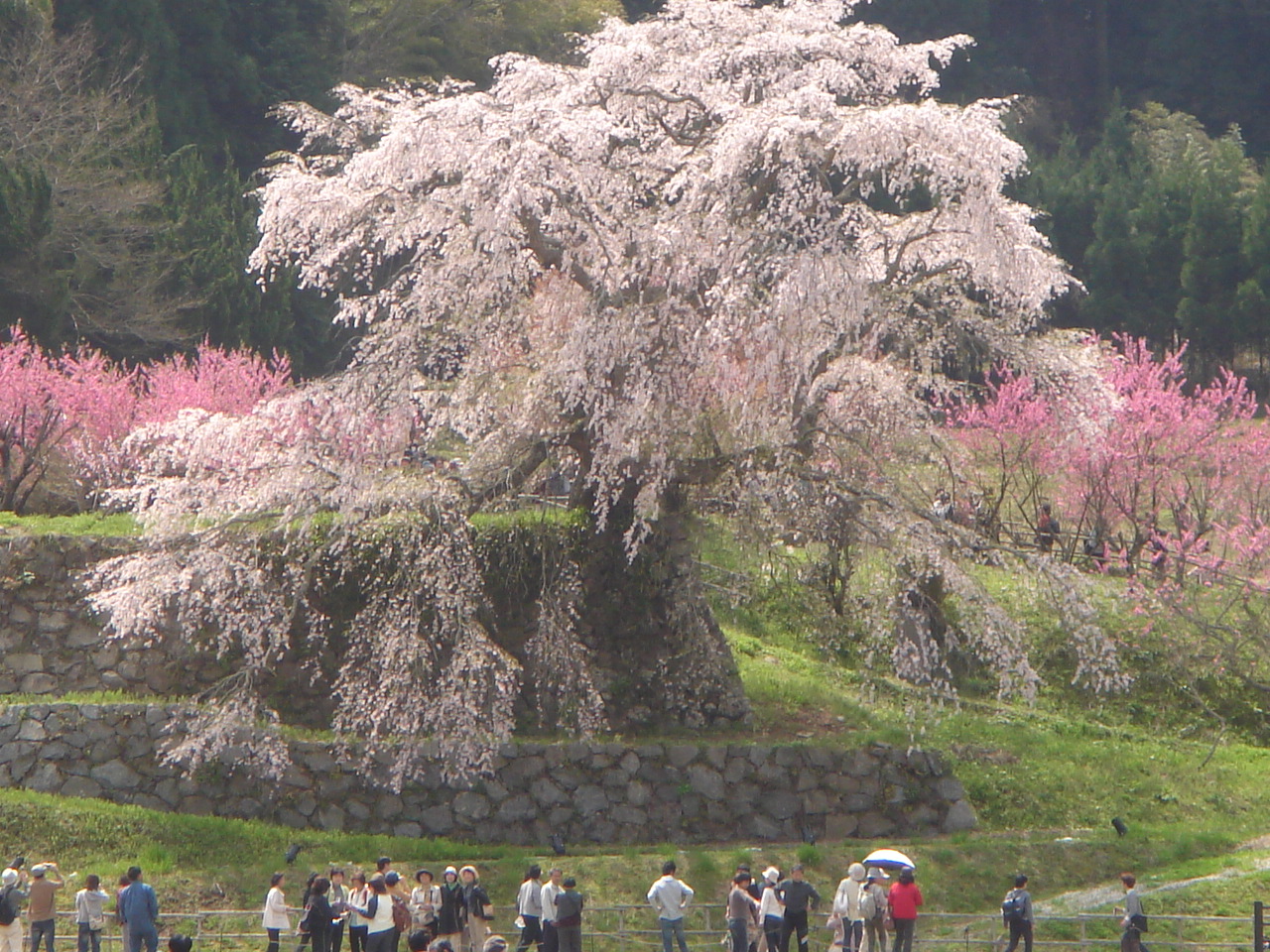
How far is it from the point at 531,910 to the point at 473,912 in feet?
1.51

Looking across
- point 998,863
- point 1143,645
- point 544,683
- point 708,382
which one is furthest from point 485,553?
point 1143,645

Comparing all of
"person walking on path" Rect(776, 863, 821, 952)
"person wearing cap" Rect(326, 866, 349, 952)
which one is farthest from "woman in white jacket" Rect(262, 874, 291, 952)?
"person walking on path" Rect(776, 863, 821, 952)

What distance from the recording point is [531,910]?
11578mm

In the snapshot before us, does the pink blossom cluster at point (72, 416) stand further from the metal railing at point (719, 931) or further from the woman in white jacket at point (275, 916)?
the woman in white jacket at point (275, 916)

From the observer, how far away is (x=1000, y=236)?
46.0 feet

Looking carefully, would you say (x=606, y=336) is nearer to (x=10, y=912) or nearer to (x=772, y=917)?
(x=772, y=917)

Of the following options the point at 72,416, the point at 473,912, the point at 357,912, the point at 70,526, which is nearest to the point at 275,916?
the point at 357,912

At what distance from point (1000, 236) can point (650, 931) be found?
713cm

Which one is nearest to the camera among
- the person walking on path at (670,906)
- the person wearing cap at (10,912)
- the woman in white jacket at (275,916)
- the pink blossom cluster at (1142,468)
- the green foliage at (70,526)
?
the person wearing cap at (10,912)

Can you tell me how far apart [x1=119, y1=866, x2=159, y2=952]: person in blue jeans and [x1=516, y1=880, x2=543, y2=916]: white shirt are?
2.75 m

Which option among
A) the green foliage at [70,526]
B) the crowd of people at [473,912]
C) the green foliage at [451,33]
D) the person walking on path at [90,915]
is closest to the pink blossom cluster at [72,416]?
the green foliage at [70,526]

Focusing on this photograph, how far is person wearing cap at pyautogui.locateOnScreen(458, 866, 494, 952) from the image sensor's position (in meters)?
11.4

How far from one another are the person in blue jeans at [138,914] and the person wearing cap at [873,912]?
5301mm

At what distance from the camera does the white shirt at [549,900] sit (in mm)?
11172
